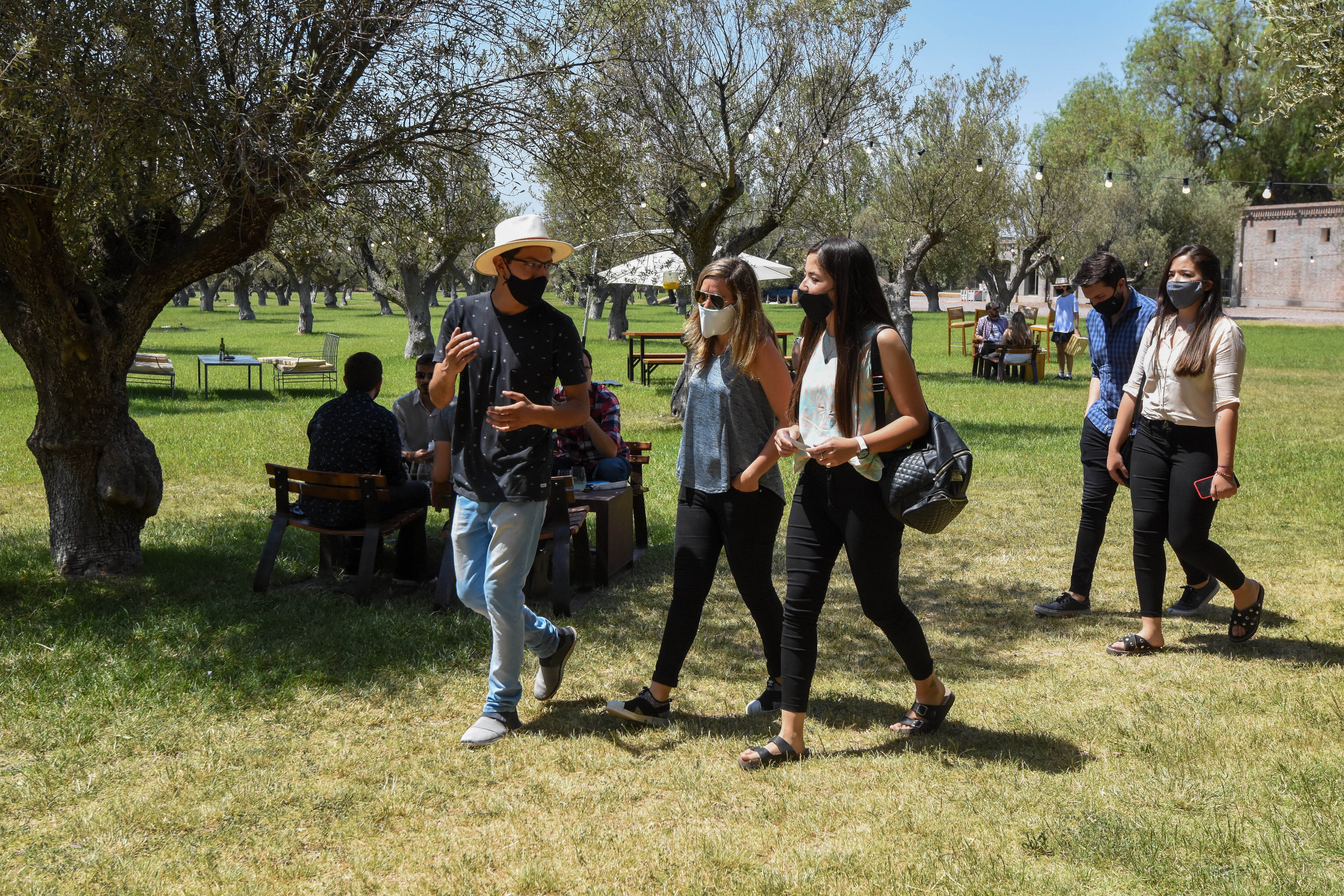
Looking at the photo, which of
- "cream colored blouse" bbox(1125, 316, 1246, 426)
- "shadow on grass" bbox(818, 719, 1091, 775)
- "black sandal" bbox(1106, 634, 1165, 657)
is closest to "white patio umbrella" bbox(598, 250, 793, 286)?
"cream colored blouse" bbox(1125, 316, 1246, 426)

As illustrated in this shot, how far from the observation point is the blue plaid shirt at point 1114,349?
5.97 m

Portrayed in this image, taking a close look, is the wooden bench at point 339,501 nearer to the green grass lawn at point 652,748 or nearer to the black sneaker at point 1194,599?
the green grass lawn at point 652,748

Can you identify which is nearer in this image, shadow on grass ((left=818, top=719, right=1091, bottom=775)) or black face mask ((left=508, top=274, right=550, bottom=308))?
shadow on grass ((left=818, top=719, right=1091, bottom=775))

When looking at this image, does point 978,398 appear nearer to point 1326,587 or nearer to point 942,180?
point 942,180

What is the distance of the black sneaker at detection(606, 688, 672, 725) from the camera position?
461 centimetres

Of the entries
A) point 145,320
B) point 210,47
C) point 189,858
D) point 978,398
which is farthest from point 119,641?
point 978,398

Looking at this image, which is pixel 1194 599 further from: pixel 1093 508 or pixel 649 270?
pixel 649 270

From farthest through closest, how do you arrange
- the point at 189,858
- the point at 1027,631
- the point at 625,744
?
the point at 1027,631 → the point at 625,744 → the point at 189,858

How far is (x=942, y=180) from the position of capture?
25.2m

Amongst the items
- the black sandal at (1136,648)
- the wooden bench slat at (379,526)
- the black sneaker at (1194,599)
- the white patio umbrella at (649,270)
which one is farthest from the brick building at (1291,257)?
the wooden bench slat at (379,526)

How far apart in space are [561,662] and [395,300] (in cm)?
2622

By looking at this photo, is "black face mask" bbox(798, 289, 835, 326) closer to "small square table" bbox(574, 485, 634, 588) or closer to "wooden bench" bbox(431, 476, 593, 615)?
"wooden bench" bbox(431, 476, 593, 615)

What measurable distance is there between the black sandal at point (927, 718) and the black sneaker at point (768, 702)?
1.73ft

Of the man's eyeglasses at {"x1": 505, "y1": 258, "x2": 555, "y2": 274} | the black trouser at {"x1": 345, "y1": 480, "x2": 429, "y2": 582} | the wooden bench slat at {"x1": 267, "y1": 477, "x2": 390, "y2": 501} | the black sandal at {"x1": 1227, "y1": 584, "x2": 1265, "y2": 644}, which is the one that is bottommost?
the black sandal at {"x1": 1227, "y1": 584, "x2": 1265, "y2": 644}
